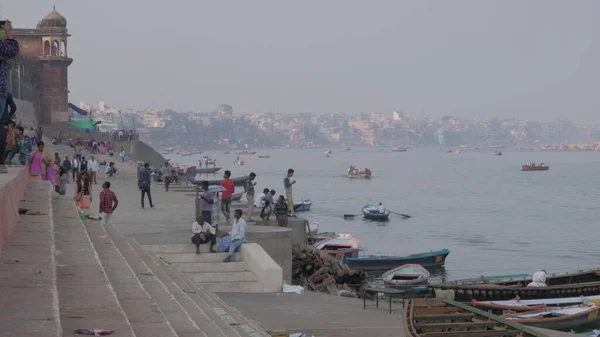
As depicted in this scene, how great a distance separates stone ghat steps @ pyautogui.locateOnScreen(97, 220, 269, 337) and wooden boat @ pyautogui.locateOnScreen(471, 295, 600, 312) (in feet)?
26.2

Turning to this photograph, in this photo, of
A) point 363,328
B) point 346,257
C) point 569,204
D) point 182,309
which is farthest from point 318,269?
point 569,204

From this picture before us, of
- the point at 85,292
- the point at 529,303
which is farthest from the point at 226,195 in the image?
the point at 85,292

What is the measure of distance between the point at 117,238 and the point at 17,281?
21.6 ft

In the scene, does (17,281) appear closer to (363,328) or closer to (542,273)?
A: (363,328)

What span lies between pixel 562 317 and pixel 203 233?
22.3 feet

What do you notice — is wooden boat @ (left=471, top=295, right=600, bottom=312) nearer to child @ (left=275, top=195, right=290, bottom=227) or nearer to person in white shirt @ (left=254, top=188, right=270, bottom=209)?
child @ (left=275, top=195, right=290, bottom=227)

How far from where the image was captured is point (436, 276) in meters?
29.5

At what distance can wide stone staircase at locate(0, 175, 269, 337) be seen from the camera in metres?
4.73

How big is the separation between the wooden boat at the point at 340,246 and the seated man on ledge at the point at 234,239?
45.7ft

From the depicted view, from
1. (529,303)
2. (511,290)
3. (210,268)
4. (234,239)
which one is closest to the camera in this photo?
(210,268)

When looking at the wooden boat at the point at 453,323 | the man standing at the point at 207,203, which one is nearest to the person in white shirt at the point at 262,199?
the man standing at the point at 207,203

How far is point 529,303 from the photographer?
60.8 ft

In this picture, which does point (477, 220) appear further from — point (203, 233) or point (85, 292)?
point (85, 292)

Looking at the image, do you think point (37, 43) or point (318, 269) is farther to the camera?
point (37, 43)
